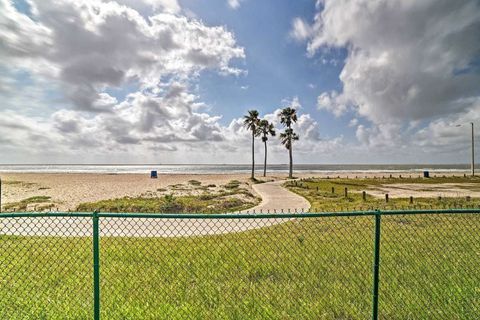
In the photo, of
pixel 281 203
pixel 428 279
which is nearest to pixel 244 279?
pixel 428 279

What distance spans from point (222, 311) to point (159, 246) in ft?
15.1

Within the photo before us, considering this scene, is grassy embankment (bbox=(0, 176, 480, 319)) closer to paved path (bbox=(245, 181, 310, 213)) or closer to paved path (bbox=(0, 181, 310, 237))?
paved path (bbox=(0, 181, 310, 237))

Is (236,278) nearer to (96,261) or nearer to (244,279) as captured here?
(244,279)

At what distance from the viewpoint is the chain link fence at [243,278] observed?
445cm

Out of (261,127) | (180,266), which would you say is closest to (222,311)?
(180,266)

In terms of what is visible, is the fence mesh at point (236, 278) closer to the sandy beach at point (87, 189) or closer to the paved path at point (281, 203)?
the paved path at point (281, 203)

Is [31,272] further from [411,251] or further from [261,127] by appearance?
[261,127]

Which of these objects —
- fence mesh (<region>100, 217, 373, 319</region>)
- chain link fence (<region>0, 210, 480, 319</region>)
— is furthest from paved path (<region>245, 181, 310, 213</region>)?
chain link fence (<region>0, 210, 480, 319</region>)

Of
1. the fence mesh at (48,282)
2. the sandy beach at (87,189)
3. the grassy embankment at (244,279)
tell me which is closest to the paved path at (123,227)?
the fence mesh at (48,282)

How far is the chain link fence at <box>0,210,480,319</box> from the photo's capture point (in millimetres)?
4453

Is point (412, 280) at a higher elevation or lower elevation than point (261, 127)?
lower

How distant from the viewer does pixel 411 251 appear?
7520 millimetres

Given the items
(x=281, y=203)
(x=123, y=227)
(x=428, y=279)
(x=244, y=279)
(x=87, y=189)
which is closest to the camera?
(x=428, y=279)

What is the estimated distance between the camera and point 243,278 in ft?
19.6
